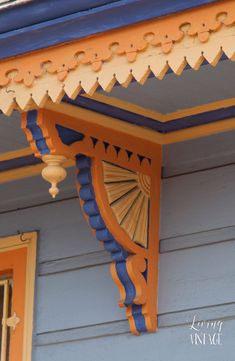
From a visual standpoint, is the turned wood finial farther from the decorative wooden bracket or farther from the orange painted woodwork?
the orange painted woodwork

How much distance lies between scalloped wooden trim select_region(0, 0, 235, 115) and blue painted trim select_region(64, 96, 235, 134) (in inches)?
10.2

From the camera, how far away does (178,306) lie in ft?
22.6

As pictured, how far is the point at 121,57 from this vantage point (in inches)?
240

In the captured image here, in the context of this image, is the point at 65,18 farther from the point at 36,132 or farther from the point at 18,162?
the point at 18,162

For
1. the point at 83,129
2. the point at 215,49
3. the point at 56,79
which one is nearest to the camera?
the point at 215,49

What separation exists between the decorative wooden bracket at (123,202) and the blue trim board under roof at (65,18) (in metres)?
0.43

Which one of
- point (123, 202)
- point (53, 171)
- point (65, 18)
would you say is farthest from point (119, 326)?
point (65, 18)

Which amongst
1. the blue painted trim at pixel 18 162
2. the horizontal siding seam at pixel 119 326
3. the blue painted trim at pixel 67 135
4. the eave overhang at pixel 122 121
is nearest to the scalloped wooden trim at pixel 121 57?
the eave overhang at pixel 122 121

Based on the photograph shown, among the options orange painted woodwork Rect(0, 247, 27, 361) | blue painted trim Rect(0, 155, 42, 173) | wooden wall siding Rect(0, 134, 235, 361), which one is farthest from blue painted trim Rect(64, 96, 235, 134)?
orange painted woodwork Rect(0, 247, 27, 361)

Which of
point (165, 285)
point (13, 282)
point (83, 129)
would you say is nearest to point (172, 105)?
point (83, 129)

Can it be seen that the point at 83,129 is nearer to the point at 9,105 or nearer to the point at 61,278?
the point at 9,105

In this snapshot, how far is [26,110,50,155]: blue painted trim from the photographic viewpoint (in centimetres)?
652

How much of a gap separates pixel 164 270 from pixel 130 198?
16.1 inches

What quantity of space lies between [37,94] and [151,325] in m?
1.36
